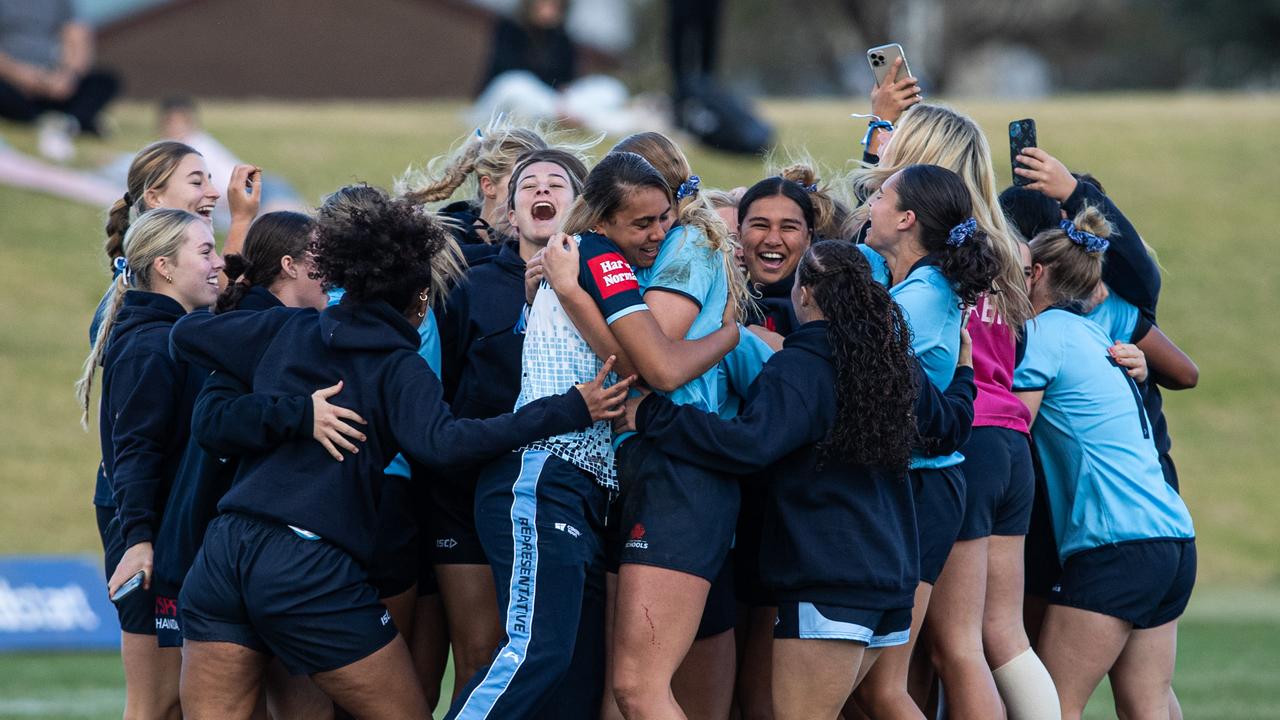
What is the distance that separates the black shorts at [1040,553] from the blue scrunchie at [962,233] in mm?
1303

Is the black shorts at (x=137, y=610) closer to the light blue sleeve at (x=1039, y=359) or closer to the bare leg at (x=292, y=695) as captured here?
the bare leg at (x=292, y=695)

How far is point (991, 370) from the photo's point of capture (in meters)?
5.05

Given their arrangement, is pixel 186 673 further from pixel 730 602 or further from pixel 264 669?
pixel 730 602

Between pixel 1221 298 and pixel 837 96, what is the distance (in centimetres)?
2650

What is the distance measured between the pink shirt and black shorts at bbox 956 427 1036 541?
0.05 m

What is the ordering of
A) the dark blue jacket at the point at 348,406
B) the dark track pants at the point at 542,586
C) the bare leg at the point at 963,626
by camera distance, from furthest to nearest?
the bare leg at the point at 963,626
the dark blue jacket at the point at 348,406
the dark track pants at the point at 542,586

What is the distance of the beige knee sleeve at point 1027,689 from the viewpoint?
4.98 metres

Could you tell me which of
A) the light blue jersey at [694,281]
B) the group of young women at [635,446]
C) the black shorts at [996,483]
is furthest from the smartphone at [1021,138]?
the light blue jersey at [694,281]

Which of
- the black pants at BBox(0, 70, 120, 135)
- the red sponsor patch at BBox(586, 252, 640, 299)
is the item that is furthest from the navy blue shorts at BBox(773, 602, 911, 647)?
the black pants at BBox(0, 70, 120, 135)

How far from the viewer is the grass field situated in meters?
10.7

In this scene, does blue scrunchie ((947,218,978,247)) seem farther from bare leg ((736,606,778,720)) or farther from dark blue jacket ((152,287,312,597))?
dark blue jacket ((152,287,312,597))

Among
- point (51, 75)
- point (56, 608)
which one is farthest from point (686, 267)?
point (51, 75)

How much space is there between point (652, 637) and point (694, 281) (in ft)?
3.55

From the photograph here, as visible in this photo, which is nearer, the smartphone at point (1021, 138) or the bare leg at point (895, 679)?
the bare leg at point (895, 679)
